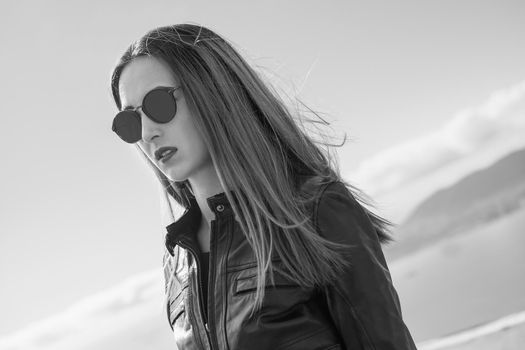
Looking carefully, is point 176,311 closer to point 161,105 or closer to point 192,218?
point 192,218

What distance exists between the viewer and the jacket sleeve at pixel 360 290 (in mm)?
1735

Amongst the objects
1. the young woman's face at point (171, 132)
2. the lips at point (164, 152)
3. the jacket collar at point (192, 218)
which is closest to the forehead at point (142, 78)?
the young woman's face at point (171, 132)

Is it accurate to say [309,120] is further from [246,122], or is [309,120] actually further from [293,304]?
[293,304]

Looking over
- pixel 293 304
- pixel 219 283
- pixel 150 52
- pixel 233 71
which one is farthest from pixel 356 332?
pixel 150 52

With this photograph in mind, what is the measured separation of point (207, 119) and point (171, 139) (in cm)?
Result: 12

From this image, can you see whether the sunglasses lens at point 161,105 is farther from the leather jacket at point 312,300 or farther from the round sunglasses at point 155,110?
the leather jacket at point 312,300

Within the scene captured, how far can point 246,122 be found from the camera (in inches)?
80.3

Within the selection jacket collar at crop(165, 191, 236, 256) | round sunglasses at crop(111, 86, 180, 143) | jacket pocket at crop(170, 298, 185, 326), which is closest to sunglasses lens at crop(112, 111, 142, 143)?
round sunglasses at crop(111, 86, 180, 143)

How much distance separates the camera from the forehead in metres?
2.08

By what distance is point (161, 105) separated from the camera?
202 centimetres

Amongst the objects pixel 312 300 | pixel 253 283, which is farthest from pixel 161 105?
pixel 312 300

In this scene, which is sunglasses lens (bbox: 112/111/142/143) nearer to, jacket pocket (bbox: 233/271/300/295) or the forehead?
the forehead

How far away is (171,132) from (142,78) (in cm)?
21

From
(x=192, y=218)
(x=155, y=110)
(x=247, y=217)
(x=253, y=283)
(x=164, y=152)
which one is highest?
(x=155, y=110)
